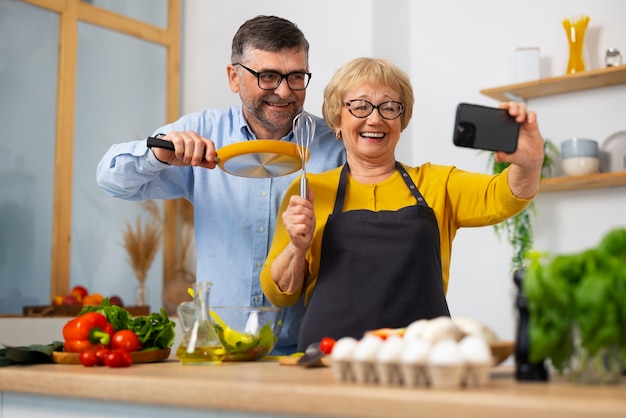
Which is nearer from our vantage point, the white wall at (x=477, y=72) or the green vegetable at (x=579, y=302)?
the green vegetable at (x=579, y=302)

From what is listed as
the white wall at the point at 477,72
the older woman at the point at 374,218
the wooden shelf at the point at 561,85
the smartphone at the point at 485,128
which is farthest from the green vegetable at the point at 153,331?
the wooden shelf at the point at 561,85

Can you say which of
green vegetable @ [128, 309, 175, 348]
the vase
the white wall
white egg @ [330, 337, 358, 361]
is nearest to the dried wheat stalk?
the white wall

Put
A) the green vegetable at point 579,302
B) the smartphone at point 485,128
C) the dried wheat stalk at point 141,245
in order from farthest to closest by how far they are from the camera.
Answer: the dried wheat stalk at point 141,245, the smartphone at point 485,128, the green vegetable at point 579,302

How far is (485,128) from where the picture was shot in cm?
129

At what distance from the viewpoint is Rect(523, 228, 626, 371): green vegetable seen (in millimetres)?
955

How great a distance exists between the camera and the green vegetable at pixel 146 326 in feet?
5.36

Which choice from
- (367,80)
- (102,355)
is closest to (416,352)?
(102,355)

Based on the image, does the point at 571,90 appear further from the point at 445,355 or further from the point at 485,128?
the point at 445,355

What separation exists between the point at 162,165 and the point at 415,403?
1253mm

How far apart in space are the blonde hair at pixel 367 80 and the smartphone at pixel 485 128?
1.76 ft

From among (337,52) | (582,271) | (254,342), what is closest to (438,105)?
(337,52)

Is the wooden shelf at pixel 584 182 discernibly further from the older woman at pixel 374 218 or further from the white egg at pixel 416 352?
the white egg at pixel 416 352

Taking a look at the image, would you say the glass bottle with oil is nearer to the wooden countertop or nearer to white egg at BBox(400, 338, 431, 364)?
the wooden countertop

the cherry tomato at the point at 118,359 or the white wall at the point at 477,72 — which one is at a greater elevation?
the white wall at the point at 477,72
